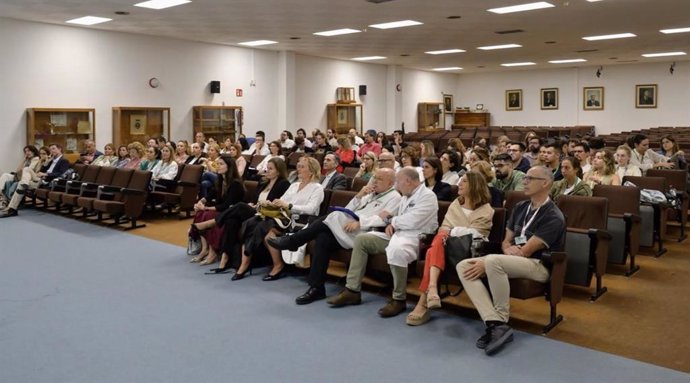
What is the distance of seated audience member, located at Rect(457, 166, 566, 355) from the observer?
3855 millimetres

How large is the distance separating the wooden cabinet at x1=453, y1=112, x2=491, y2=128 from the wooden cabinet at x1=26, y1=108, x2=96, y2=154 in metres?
15.5

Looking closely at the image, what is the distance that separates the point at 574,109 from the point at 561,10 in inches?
502

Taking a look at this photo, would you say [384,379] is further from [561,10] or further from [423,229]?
[561,10]

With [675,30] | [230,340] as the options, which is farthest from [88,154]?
[675,30]

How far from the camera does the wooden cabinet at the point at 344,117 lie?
1783cm

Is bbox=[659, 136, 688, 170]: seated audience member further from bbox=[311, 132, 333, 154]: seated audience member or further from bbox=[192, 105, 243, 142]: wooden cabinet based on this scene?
bbox=[192, 105, 243, 142]: wooden cabinet

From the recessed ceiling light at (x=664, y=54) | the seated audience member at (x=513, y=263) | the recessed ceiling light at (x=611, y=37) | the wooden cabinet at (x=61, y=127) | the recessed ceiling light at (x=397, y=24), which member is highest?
the recessed ceiling light at (x=664, y=54)

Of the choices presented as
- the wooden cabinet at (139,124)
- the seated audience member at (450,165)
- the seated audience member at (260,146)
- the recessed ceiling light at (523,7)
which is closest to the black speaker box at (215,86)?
the wooden cabinet at (139,124)

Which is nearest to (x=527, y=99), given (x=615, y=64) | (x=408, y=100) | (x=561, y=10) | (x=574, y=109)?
(x=574, y=109)

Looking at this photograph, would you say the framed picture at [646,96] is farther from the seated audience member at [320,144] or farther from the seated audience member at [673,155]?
the seated audience member at [320,144]

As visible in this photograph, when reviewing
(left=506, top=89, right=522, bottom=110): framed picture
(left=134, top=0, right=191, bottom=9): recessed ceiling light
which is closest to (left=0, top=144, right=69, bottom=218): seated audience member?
(left=134, top=0, right=191, bottom=9): recessed ceiling light

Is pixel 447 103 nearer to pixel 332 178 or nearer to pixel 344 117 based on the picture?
pixel 344 117

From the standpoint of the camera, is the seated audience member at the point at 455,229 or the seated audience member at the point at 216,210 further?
the seated audience member at the point at 216,210

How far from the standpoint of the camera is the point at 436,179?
17.8 ft
